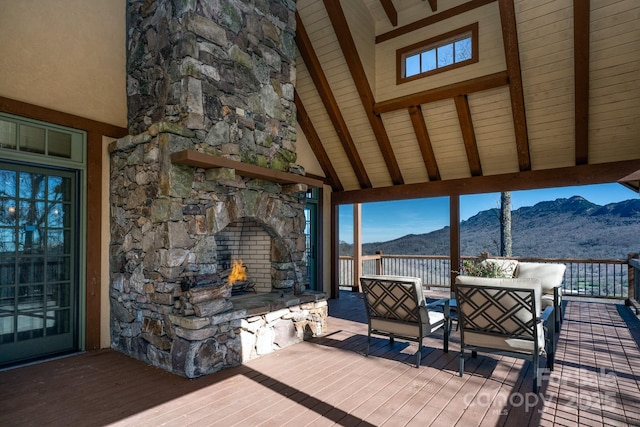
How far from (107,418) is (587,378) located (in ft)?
14.6

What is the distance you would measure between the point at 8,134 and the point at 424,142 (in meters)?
6.01

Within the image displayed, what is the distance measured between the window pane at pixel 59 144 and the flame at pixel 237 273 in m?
2.58

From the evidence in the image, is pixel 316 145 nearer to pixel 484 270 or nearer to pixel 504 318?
pixel 484 270

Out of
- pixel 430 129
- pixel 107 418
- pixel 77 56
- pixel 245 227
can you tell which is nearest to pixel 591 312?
pixel 430 129

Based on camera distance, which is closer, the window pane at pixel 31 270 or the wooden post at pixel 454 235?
the window pane at pixel 31 270

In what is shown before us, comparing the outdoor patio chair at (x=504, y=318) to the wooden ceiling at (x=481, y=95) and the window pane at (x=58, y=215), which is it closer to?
the wooden ceiling at (x=481, y=95)

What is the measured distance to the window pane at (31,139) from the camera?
4.10 meters

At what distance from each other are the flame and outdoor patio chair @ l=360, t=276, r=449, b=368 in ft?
6.89

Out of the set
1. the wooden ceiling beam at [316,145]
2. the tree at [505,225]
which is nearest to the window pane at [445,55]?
the wooden ceiling beam at [316,145]

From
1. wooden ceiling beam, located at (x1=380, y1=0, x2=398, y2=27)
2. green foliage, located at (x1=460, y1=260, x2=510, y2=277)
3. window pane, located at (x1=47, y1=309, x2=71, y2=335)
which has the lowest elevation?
window pane, located at (x1=47, y1=309, x2=71, y2=335)

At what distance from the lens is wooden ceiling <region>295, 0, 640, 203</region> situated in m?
4.93

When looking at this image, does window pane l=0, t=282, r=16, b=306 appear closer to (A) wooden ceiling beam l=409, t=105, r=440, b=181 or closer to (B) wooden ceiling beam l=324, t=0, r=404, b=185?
(B) wooden ceiling beam l=324, t=0, r=404, b=185

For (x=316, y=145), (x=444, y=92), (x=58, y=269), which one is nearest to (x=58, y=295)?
(x=58, y=269)

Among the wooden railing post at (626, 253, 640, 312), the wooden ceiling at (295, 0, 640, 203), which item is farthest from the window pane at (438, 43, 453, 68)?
the wooden railing post at (626, 253, 640, 312)
